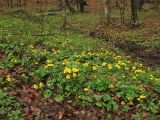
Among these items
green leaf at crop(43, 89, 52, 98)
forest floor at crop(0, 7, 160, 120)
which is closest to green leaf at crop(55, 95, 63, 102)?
forest floor at crop(0, 7, 160, 120)

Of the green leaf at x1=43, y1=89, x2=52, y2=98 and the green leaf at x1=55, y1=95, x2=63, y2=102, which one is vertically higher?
the green leaf at x1=43, y1=89, x2=52, y2=98

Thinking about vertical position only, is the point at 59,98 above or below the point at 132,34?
below

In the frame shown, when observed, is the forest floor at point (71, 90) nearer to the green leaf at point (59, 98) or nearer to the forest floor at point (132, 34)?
the green leaf at point (59, 98)

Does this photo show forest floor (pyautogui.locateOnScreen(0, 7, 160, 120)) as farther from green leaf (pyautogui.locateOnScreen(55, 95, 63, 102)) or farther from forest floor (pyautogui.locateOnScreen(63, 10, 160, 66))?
forest floor (pyautogui.locateOnScreen(63, 10, 160, 66))

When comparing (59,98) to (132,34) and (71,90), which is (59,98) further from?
(132,34)

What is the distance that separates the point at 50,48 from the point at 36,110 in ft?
17.5

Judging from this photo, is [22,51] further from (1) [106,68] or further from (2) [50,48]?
(1) [106,68]

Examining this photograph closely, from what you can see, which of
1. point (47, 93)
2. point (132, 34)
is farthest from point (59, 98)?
point (132, 34)

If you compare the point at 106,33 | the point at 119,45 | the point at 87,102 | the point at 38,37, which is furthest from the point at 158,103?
the point at 106,33

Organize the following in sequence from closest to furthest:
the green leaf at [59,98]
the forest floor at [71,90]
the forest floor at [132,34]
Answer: the forest floor at [71,90]
the green leaf at [59,98]
the forest floor at [132,34]

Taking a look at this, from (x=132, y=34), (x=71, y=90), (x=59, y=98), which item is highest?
(x=132, y=34)

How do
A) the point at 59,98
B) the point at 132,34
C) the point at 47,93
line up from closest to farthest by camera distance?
the point at 59,98, the point at 47,93, the point at 132,34

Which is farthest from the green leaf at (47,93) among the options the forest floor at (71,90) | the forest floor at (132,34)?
the forest floor at (132,34)

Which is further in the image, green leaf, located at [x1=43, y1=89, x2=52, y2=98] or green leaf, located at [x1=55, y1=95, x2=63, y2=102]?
green leaf, located at [x1=43, y1=89, x2=52, y2=98]
